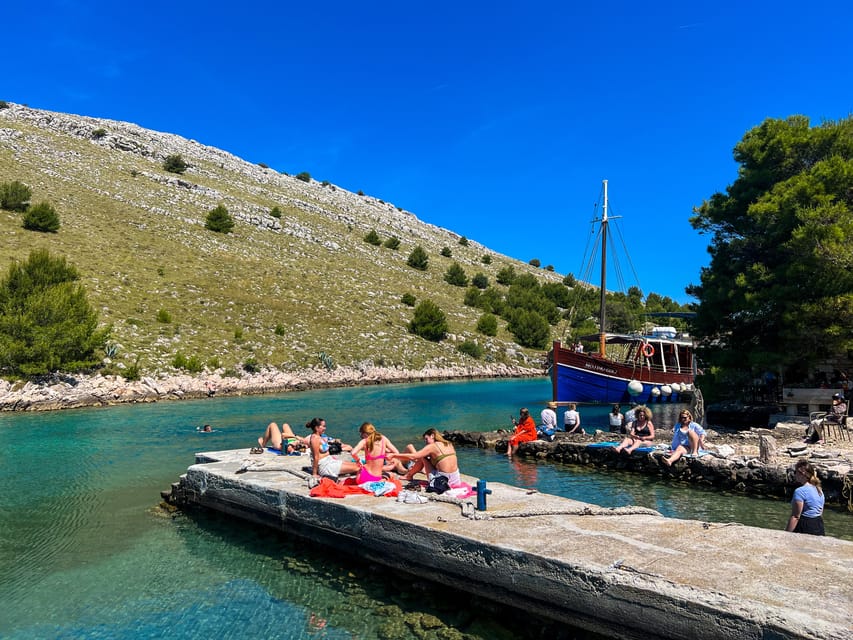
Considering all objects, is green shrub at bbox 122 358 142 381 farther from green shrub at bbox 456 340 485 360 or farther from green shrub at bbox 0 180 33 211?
green shrub at bbox 456 340 485 360

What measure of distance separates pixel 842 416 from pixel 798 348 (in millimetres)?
4899

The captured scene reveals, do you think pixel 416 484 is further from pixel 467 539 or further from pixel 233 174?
pixel 233 174

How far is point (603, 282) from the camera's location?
44156 millimetres

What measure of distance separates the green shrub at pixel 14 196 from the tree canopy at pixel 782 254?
59.0 m

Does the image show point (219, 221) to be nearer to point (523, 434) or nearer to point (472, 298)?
point (472, 298)

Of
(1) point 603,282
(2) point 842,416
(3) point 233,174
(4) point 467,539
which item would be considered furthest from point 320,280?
(4) point 467,539

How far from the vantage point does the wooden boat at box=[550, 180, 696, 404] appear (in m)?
37.8

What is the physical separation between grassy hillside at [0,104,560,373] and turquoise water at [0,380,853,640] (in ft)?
74.8

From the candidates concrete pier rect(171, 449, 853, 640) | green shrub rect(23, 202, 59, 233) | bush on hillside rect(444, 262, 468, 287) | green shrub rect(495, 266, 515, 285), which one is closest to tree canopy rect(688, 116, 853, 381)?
concrete pier rect(171, 449, 853, 640)

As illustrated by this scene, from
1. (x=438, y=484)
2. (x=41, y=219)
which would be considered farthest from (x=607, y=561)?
(x=41, y=219)

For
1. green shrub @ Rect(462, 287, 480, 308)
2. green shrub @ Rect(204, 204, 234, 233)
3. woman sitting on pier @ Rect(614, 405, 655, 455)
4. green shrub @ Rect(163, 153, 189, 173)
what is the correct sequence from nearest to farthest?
1. woman sitting on pier @ Rect(614, 405, 655, 455)
2. green shrub @ Rect(204, 204, 234, 233)
3. green shrub @ Rect(462, 287, 480, 308)
4. green shrub @ Rect(163, 153, 189, 173)

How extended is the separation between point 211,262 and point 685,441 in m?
53.1

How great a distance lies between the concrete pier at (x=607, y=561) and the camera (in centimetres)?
561

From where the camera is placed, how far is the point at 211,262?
59094 mm
